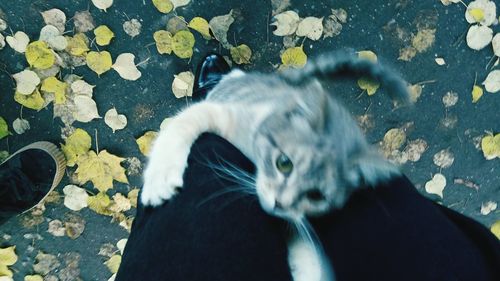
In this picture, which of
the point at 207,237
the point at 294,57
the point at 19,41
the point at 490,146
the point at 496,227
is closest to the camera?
the point at 207,237

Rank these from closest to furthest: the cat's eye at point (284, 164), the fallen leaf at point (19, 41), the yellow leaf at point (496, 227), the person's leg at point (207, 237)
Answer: the person's leg at point (207, 237), the cat's eye at point (284, 164), the fallen leaf at point (19, 41), the yellow leaf at point (496, 227)

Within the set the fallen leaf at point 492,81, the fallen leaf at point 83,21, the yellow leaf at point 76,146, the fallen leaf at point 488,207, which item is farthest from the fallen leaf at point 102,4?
the fallen leaf at point 488,207

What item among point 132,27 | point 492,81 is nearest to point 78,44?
point 132,27

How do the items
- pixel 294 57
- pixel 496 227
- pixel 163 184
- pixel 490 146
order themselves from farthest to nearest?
1. pixel 496 227
2. pixel 490 146
3. pixel 294 57
4. pixel 163 184

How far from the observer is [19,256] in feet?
5.06

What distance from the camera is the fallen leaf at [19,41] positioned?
4.54ft

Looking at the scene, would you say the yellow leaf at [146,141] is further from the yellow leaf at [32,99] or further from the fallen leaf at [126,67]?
the yellow leaf at [32,99]

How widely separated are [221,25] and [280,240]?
0.77 m

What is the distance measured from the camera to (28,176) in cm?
147

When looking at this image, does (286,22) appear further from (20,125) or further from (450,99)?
(20,125)

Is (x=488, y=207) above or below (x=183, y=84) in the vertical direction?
below

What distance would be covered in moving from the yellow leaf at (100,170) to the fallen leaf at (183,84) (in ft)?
0.94

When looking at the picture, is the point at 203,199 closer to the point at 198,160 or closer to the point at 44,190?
the point at 198,160

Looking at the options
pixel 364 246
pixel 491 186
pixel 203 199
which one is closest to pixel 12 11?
pixel 203 199
